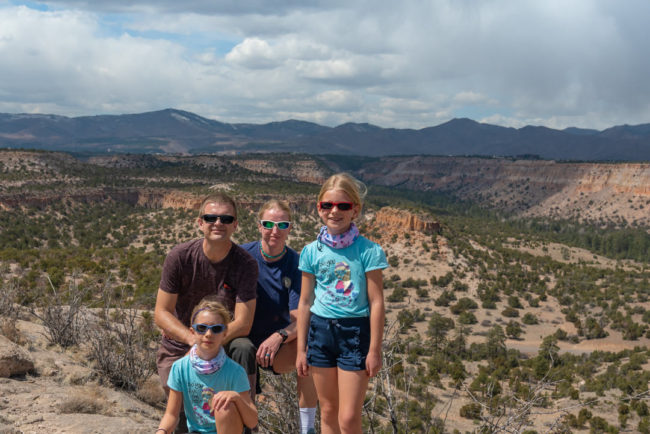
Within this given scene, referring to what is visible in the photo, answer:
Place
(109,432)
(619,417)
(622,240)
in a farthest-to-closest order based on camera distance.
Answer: (622,240) < (619,417) < (109,432)

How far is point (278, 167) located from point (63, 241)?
9355 centimetres

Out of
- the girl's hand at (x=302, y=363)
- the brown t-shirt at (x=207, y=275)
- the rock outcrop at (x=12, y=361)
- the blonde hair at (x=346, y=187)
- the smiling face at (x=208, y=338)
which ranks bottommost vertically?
the rock outcrop at (x=12, y=361)

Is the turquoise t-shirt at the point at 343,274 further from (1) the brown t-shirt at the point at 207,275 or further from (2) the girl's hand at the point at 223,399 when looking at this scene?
(2) the girl's hand at the point at 223,399

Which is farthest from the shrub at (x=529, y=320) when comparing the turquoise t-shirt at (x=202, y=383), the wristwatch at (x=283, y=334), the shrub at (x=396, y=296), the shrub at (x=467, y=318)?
the turquoise t-shirt at (x=202, y=383)

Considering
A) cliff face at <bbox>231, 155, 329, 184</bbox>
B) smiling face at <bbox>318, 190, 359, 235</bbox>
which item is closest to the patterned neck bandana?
smiling face at <bbox>318, 190, 359, 235</bbox>

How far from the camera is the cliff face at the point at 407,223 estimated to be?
164 feet

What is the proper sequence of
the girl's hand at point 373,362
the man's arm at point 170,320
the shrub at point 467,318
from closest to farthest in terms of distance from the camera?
the girl's hand at point 373,362 → the man's arm at point 170,320 → the shrub at point 467,318

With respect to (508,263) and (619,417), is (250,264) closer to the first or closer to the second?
(619,417)

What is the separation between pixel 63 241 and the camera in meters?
45.0

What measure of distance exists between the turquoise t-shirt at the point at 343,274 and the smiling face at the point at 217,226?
2.81 ft

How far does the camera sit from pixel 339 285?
13.8 feet

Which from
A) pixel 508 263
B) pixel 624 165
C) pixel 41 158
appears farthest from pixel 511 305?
pixel 624 165

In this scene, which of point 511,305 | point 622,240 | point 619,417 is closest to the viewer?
point 619,417

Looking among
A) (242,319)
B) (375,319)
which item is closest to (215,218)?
(242,319)
